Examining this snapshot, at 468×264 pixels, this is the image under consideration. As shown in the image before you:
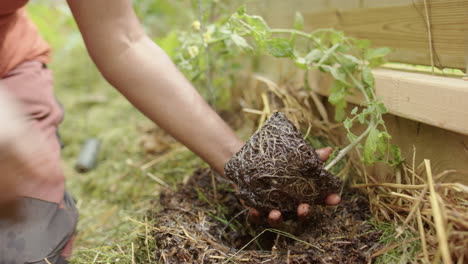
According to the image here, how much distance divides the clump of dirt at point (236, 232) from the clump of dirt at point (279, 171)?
0.13 metres

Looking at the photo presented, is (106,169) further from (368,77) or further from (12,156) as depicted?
(368,77)

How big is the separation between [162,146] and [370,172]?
137 centimetres

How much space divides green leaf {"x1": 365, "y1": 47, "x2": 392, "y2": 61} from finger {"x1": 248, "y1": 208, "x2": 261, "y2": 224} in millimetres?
771

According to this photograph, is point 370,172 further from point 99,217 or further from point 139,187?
point 99,217

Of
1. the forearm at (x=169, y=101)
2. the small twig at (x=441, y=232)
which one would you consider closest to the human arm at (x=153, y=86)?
the forearm at (x=169, y=101)

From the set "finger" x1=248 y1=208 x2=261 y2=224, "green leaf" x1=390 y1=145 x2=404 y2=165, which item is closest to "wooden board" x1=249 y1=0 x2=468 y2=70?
"green leaf" x1=390 y1=145 x2=404 y2=165

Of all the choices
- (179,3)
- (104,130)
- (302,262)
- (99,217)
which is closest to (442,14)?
(302,262)

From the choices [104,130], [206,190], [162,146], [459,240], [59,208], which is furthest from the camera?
[104,130]

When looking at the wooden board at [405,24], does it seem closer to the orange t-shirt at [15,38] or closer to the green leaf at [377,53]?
the green leaf at [377,53]

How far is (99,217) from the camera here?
1.93 meters

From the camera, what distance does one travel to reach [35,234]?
135 cm

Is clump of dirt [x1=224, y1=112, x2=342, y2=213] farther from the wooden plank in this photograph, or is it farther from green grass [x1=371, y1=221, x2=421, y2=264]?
the wooden plank

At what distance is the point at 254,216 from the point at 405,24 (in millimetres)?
1000

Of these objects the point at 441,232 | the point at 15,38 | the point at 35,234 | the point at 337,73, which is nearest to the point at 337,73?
the point at 337,73
